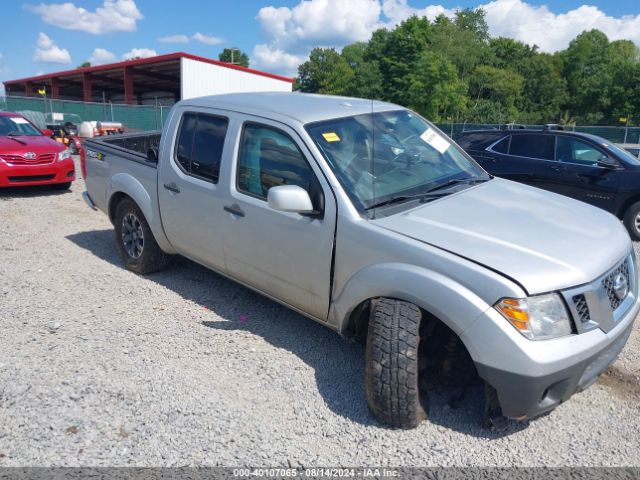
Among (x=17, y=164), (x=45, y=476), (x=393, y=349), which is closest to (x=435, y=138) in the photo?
(x=393, y=349)

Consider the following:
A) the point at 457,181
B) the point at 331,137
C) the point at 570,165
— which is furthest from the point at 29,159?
the point at 570,165

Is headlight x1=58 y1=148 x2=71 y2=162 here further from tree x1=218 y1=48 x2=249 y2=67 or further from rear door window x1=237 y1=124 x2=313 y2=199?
tree x1=218 y1=48 x2=249 y2=67

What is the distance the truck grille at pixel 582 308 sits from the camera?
265cm

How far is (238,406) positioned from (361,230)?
52.4 inches

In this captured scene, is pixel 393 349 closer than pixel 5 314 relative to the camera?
Yes

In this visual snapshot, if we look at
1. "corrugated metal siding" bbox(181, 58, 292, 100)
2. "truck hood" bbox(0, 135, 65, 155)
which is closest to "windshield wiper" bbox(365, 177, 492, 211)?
"truck hood" bbox(0, 135, 65, 155)

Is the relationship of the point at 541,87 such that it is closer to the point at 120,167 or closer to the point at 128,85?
the point at 128,85

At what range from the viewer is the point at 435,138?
4227 millimetres

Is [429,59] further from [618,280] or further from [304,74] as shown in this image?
[618,280]

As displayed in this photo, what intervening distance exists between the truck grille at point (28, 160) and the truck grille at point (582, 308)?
963cm

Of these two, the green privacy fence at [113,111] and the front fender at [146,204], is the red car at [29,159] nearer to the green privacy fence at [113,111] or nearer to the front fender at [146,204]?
the front fender at [146,204]

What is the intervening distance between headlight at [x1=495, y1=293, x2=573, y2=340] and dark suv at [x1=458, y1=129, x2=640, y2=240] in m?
6.34

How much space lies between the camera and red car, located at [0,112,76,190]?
929 centimetres

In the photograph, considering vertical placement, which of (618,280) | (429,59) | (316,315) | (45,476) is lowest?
(45,476)
